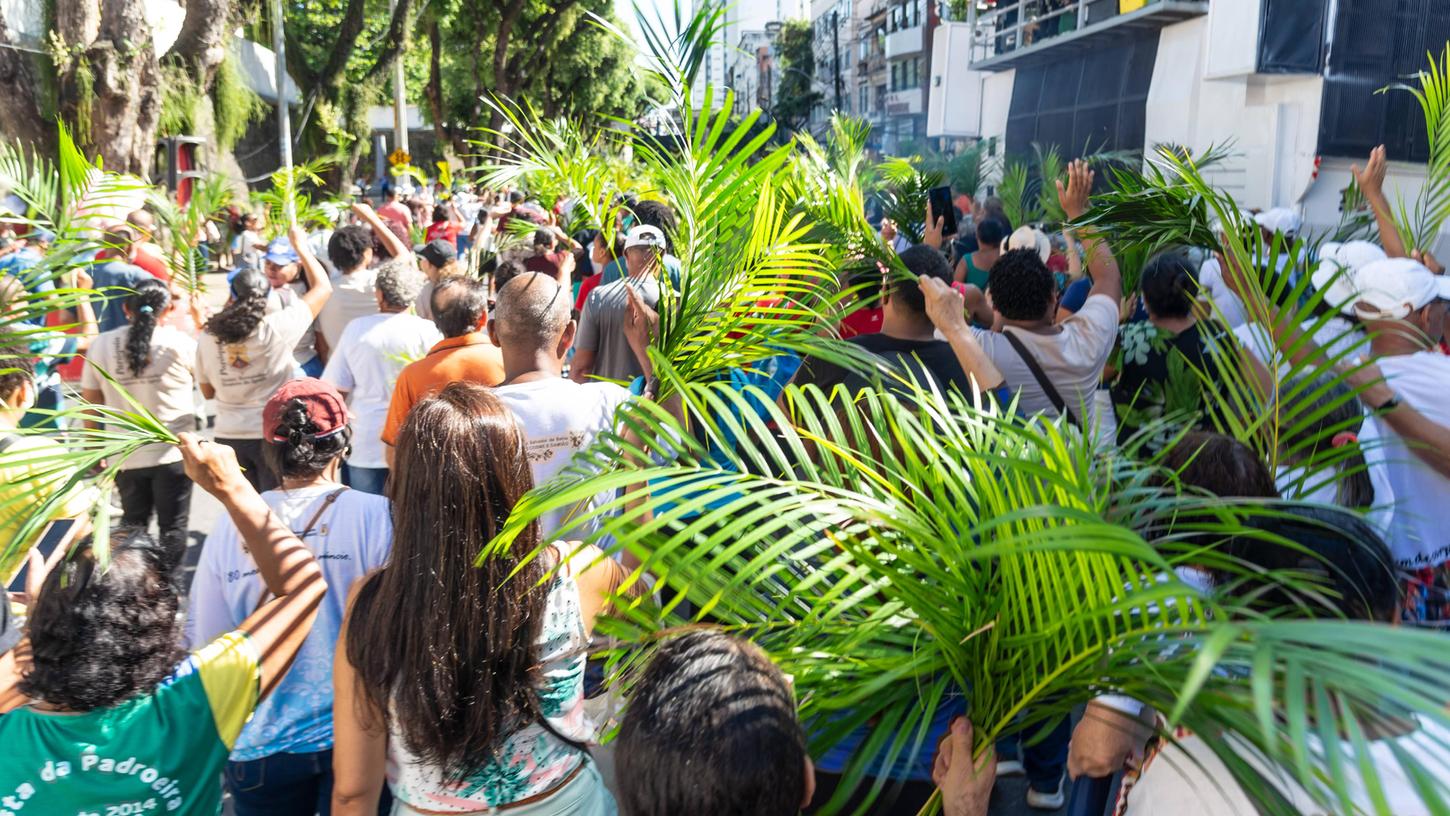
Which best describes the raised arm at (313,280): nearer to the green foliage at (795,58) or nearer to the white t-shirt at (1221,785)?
the white t-shirt at (1221,785)

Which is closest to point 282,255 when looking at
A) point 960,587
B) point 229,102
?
point 960,587

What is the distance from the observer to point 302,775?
2.65 meters

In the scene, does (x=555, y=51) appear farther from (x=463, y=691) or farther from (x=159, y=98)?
(x=463, y=691)

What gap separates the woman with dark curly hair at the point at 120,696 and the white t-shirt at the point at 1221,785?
1.56 m

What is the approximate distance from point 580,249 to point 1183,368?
589 centimetres

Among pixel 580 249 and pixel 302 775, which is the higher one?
pixel 580 249

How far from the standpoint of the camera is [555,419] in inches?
125

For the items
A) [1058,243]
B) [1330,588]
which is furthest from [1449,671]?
[1058,243]

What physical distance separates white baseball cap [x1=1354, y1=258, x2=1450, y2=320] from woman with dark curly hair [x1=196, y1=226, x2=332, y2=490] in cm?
402

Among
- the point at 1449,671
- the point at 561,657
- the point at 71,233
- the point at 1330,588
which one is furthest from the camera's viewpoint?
the point at 71,233

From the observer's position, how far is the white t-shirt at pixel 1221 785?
4.84 ft

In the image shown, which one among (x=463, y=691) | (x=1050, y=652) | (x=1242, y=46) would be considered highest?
(x=1242, y=46)

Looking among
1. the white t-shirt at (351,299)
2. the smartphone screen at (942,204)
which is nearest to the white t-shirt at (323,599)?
the white t-shirt at (351,299)

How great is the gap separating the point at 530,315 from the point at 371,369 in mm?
1689
